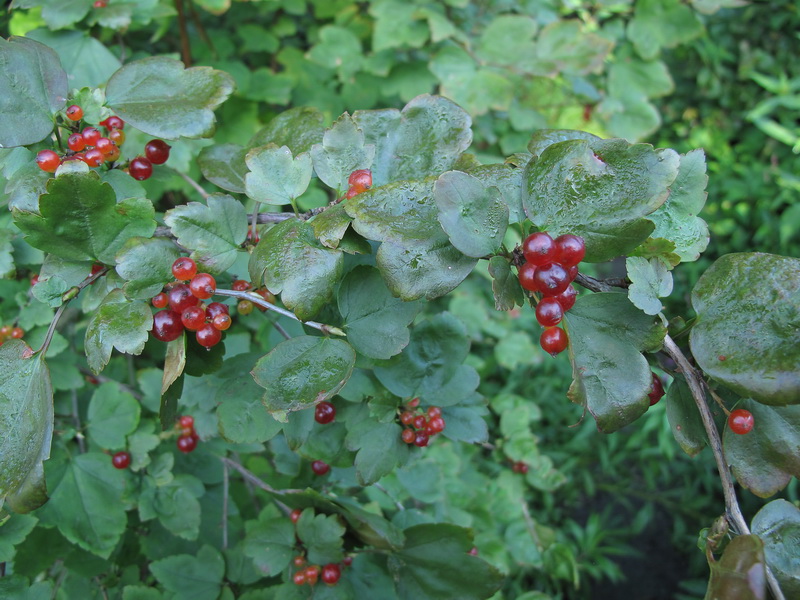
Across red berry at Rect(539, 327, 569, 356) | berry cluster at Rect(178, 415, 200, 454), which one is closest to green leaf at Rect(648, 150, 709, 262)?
red berry at Rect(539, 327, 569, 356)

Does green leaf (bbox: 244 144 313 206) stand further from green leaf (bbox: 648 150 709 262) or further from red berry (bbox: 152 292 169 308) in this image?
green leaf (bbox: 648 150 709 262)

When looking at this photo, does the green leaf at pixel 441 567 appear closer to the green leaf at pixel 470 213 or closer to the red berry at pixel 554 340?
the red berry at pixel 554 340

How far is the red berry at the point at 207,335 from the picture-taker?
0.66 meters

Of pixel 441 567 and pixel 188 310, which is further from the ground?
pixel 188 310

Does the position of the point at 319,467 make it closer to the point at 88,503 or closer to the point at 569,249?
the point at 88,503

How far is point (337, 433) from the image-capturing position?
2.97 feet

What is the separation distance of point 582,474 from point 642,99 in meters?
1.73

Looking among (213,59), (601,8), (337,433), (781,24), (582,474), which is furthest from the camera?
(781,24)

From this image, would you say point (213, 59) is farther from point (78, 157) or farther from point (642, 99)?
point (642, 99)

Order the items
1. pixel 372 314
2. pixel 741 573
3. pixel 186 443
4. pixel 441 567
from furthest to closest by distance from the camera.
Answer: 1. pixel 186 443
2. pixel 441 567
3. pixel 372 314
4. pixel 741 573

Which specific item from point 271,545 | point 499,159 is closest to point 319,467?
point 271,545

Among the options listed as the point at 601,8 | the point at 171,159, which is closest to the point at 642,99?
the point at 601,8

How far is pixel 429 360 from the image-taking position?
0.93 meters

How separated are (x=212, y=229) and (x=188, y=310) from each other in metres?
0.11
